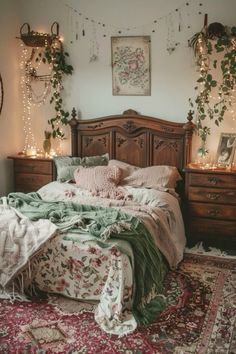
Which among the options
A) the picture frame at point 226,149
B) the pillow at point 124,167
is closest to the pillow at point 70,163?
the pillow at point 124,167

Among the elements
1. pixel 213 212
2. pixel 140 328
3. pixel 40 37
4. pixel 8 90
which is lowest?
pixel 140 328

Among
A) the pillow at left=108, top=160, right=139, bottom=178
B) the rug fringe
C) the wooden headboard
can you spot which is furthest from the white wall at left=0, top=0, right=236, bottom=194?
the rug fringe

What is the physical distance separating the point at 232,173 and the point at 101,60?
6.22ft

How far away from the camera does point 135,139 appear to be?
4473 millimetres

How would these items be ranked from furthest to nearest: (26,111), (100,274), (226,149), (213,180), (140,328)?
(26,111)
(226,149)
(213,180)
(100,274)
(140,328)

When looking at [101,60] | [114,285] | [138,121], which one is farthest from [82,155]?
[114,285]

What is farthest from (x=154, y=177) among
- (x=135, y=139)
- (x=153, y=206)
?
(x=135, y=139)

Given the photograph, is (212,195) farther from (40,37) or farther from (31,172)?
(40,37)

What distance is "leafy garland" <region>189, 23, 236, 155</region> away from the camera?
3.99 metres

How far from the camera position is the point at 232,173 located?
385cm

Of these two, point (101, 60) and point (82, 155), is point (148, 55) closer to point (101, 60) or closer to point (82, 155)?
point (101, 60)

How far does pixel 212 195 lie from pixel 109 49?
1.93 metres

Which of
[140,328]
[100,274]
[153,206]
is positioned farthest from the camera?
[153,206]

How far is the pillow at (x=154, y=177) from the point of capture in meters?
4.02
